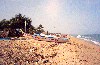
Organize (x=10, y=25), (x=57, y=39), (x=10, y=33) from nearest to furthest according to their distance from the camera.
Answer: (x=57, y=39) → (x=10, y=33) → (x=10, y=25)

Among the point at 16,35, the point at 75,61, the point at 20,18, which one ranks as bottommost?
the point at 75,61

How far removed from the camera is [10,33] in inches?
1578

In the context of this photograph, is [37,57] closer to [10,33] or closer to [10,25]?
[10,33]

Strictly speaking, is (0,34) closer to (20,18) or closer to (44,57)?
(44,57)

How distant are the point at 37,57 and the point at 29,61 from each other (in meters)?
1.89

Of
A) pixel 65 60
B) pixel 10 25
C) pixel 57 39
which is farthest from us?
pixel 10 25

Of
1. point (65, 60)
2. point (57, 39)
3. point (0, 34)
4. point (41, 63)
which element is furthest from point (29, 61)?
point (0, 34)

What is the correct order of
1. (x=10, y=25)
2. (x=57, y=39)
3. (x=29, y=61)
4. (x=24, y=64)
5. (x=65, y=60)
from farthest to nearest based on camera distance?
(x=10, y=25) → (x=57, y=39) → (x=65, y=60) → (x=29, y=61) → (x=24, y=64)

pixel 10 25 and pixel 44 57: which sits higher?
pixel 10 25

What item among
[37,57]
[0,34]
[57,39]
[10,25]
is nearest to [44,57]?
[37,57]

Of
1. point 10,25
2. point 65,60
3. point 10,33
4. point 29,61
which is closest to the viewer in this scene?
point 29,61

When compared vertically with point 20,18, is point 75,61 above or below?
below

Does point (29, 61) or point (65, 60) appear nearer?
point (29, 61)

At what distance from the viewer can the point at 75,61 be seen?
2038 cm
